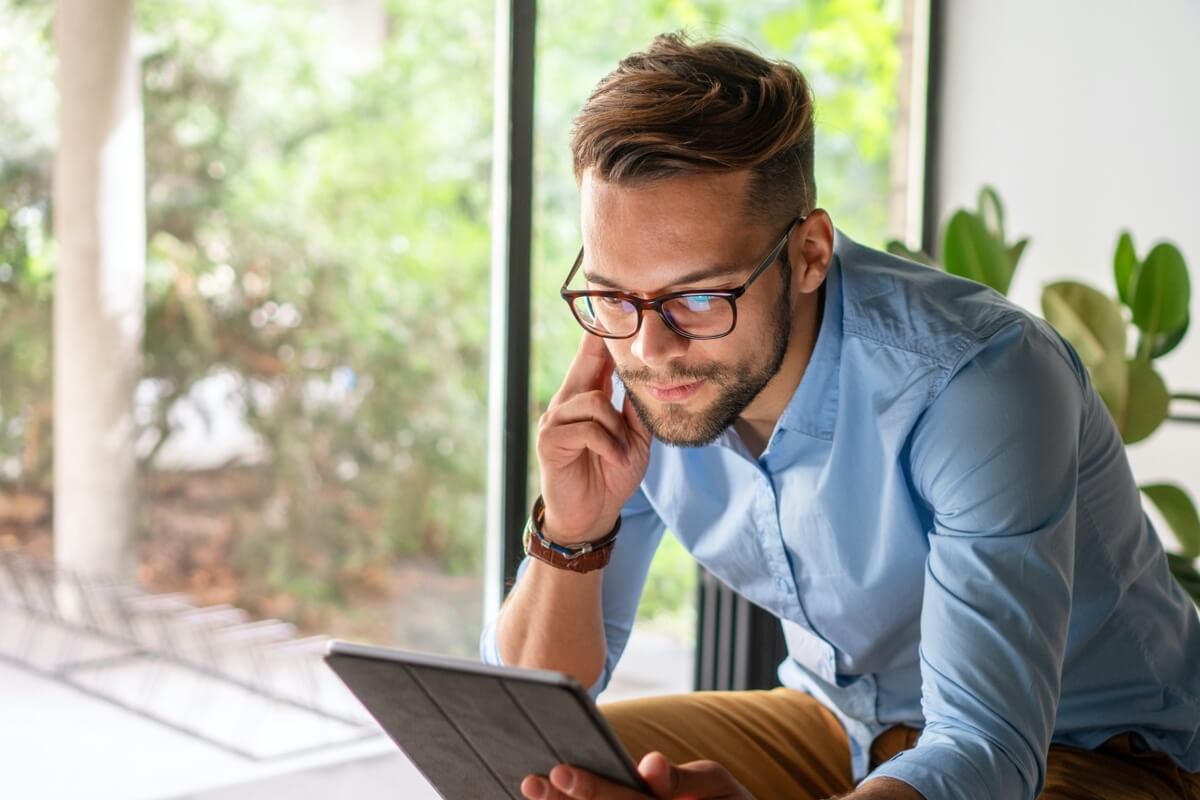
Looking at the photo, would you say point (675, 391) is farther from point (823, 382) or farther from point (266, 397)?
point (266, 397)

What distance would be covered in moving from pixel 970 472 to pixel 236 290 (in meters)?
2.20

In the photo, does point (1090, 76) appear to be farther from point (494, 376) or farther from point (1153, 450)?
point (494, 376)

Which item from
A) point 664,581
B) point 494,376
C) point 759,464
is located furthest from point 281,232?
point 759,464

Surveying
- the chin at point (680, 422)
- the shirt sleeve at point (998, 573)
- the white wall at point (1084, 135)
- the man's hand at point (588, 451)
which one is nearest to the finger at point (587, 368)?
the man's hand at point (588, 451)

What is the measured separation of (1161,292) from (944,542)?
151 centimetres

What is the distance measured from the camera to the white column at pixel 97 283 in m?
2.63

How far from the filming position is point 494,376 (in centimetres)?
297

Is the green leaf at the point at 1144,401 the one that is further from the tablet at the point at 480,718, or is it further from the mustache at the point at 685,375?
the tablet at the point at 480,718

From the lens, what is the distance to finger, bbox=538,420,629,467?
62.4 inches

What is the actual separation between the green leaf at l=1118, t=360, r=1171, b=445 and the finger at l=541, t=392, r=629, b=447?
4.38ft

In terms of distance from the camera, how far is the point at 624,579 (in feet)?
5.82

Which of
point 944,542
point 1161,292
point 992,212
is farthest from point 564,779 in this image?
point 992,212

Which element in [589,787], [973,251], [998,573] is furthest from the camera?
[973,251]

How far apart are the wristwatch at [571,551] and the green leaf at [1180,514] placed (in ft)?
4.56
